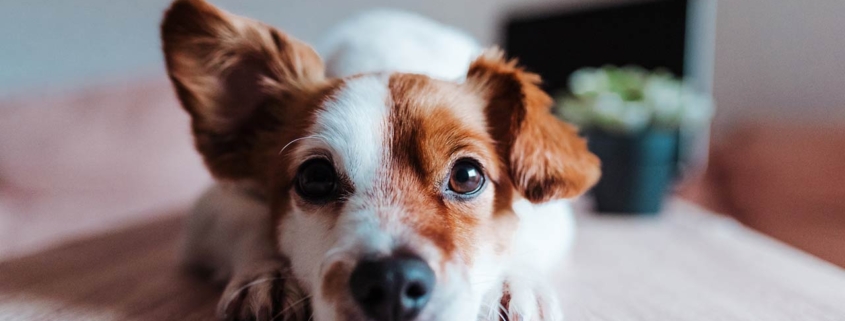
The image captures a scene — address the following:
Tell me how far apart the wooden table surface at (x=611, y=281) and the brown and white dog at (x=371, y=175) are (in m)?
0.10

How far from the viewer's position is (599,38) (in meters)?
2.83

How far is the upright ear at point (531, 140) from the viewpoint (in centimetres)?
91

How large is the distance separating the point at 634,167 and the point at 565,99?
1.82 feet

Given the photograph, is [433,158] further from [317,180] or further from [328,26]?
[328,26]

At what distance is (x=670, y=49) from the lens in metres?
2.48

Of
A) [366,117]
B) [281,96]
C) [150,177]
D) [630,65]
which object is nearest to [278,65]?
[281,96]

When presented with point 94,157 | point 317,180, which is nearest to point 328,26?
point 94,157

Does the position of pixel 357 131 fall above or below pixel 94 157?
above

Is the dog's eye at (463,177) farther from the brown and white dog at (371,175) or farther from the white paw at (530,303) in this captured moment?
the white paw at (530,303)

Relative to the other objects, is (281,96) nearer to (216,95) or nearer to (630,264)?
(216,95)

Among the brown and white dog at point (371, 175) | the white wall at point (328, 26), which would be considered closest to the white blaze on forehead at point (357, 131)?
the brown and white dog at point (371, 175)

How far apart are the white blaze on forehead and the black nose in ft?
0.60

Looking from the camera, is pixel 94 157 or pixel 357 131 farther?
pixel 94 157

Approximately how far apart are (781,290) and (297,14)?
3.08 meters
